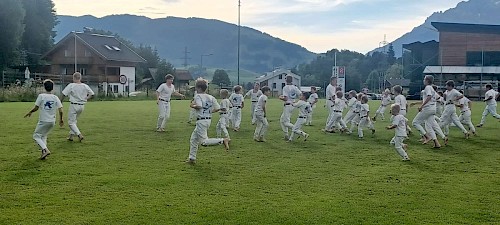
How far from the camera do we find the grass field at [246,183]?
866 cm

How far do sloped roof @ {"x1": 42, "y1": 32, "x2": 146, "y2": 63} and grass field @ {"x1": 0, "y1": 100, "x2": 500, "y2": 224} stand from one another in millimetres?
61560

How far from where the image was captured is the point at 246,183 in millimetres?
11039

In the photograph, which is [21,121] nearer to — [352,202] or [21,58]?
[352,202]

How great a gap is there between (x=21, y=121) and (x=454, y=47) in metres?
60.5

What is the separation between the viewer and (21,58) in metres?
69.8

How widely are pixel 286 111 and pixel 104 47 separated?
66389 millimetres

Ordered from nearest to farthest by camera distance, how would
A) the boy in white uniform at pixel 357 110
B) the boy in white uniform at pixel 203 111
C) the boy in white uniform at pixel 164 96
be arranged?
1. the boy in white uniform at pixel 203 111
2. the boy in white uniform at pixel 164 96
3. the boy in white uniform at pixel 357 110

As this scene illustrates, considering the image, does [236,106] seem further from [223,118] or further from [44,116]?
[44,116]

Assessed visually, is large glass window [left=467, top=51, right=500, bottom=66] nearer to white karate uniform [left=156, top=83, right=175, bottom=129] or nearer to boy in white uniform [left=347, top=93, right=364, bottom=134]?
boy in white uniform [left=347, top=93, right=364, bottom=134]

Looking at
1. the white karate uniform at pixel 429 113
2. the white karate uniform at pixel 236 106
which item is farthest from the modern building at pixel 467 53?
the white karate uniform at pixel 429 113

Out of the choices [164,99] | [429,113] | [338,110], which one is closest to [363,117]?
[338,110]

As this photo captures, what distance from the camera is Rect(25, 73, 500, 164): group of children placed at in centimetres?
1305

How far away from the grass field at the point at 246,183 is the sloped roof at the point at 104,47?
61.6 metres

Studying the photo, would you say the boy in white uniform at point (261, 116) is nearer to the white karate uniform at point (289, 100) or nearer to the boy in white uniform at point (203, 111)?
the white karate uniform at point (289, 100)
